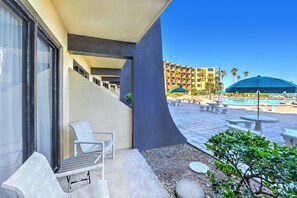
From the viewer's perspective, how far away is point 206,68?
175 ft

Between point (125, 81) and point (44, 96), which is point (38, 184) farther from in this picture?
point (125, 81)

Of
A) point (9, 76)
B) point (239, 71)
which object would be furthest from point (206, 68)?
point (9, 76)

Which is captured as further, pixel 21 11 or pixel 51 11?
pixel 51 11

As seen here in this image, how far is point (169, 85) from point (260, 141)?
43783 mm

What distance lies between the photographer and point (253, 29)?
2052 centimetres

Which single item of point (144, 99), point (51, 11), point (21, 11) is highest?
point (51, 11)

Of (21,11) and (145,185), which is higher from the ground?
(21,11)

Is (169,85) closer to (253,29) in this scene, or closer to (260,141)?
(253,29)

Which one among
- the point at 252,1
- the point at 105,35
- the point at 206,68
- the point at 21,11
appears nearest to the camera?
the point at 21,11

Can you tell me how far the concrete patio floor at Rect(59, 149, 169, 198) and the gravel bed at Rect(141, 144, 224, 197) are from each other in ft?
0.74

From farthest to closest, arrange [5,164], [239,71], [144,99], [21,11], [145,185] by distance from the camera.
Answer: [239,71] → [144,99] → [145,185] → [21,11] → [5,164]

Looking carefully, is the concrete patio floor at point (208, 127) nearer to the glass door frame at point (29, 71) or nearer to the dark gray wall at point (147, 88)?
the dark gray wall at point (147, 88)

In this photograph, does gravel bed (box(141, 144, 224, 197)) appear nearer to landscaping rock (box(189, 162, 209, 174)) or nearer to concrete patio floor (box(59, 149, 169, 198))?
landscaping rock (box(189, 162, 209, 174))

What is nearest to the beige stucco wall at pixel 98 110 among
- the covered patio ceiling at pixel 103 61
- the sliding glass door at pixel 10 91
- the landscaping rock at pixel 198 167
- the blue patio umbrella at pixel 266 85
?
the landscaping rock at pixel 198 167
